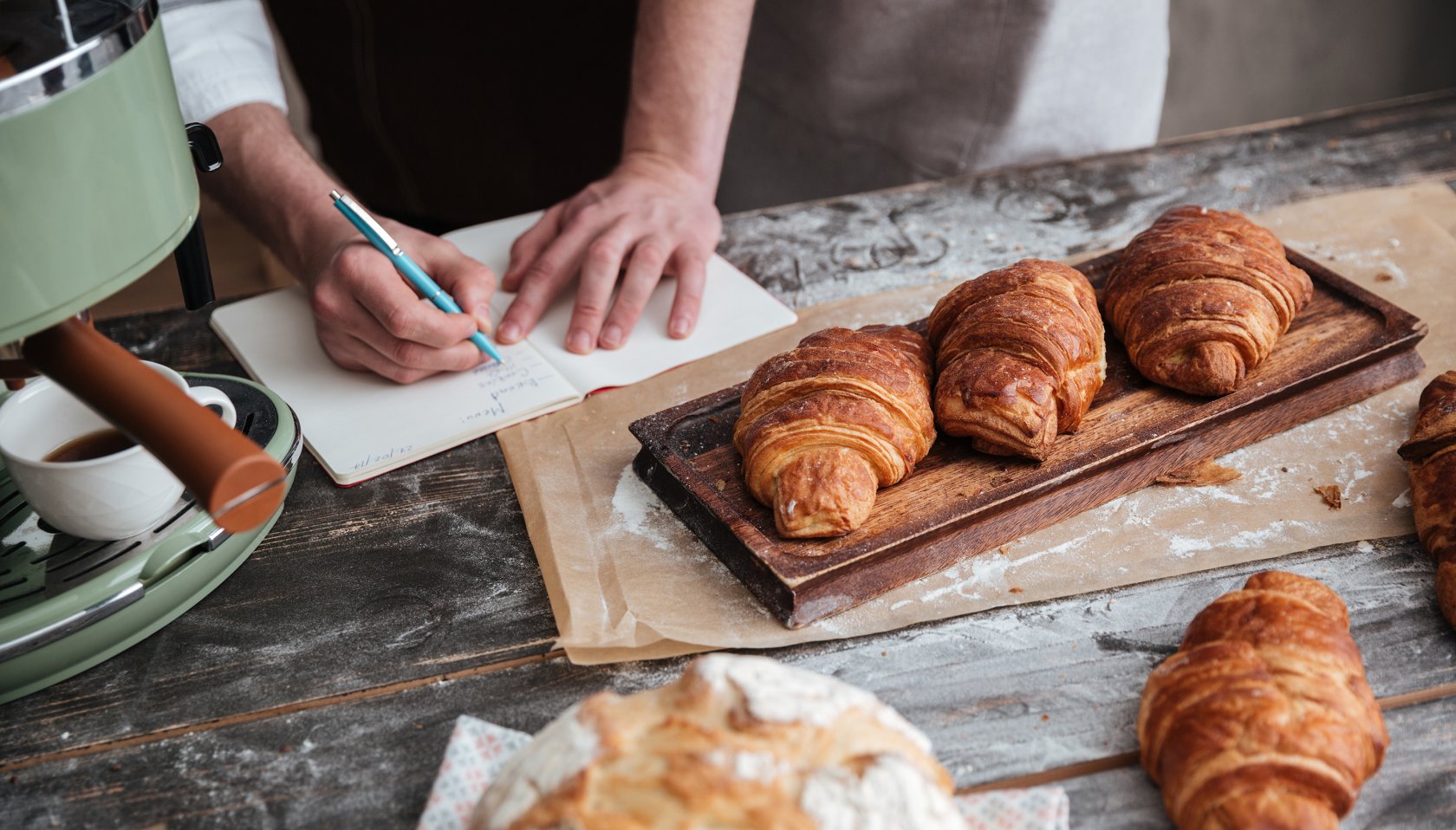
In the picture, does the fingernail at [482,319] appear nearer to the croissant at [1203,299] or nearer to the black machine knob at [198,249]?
the black machine knob at [198,249]

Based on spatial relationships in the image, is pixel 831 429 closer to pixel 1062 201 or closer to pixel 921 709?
pixel 921 709

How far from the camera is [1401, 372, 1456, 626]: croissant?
47.7 inches

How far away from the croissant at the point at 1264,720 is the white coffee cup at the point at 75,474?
960 mm

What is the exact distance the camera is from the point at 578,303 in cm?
182

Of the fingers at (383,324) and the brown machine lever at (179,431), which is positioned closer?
the brown machine lever at (179,431)

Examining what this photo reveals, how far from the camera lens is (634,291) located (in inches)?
72.2

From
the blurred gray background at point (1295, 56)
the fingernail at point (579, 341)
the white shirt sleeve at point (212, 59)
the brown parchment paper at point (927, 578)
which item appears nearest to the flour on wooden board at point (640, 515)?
the brown parchment paper at point (927, 578)

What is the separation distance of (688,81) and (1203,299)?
104cm

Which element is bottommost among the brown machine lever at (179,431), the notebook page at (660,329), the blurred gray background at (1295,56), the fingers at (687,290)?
the blurred gray background at (1295,56)

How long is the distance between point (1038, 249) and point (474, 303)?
1.00 metres

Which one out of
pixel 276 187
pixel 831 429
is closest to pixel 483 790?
pixel 831 429

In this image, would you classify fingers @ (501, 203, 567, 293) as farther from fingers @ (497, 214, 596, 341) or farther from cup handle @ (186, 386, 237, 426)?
cup handle @ (186, 386, 237, 426)

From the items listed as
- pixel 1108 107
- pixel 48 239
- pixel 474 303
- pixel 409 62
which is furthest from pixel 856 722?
pixel 409 62

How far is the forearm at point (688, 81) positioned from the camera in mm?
2076
